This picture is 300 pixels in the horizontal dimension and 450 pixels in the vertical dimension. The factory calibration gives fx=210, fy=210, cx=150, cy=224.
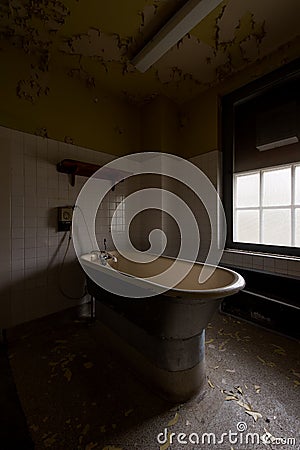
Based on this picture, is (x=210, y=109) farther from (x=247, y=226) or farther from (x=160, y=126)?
(x=247, y=226)

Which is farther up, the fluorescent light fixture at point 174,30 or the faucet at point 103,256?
the fluorescent light fixture at point 174,30

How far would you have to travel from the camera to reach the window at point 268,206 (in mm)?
1987

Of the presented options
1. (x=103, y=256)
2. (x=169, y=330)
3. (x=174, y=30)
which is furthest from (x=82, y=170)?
(x=169, y=330)

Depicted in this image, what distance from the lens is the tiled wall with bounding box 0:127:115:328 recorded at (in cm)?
185

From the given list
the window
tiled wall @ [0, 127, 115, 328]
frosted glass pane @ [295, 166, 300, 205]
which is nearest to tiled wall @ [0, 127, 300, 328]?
tiled wall @ [0, 127, 115, 328]

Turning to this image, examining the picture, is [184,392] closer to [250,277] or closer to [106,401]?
[106,401]

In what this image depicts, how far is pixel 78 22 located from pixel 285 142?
6.81ft

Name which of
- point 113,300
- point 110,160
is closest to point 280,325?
point 113,300

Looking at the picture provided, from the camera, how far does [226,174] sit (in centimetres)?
247

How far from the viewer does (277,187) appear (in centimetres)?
210

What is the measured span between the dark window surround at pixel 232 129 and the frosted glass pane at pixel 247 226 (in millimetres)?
58

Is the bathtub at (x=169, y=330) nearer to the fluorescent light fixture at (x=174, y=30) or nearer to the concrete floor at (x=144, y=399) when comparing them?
the concrete floor at (x=144, y=399)

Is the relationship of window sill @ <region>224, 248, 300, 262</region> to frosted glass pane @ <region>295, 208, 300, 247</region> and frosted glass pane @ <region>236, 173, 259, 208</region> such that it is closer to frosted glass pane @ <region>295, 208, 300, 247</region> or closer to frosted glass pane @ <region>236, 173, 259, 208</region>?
frosted glass pane @ <region>295, 208, 300, 247</region>

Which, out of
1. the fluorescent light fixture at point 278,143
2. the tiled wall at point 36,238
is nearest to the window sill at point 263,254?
the tiled wall at point 36,238
